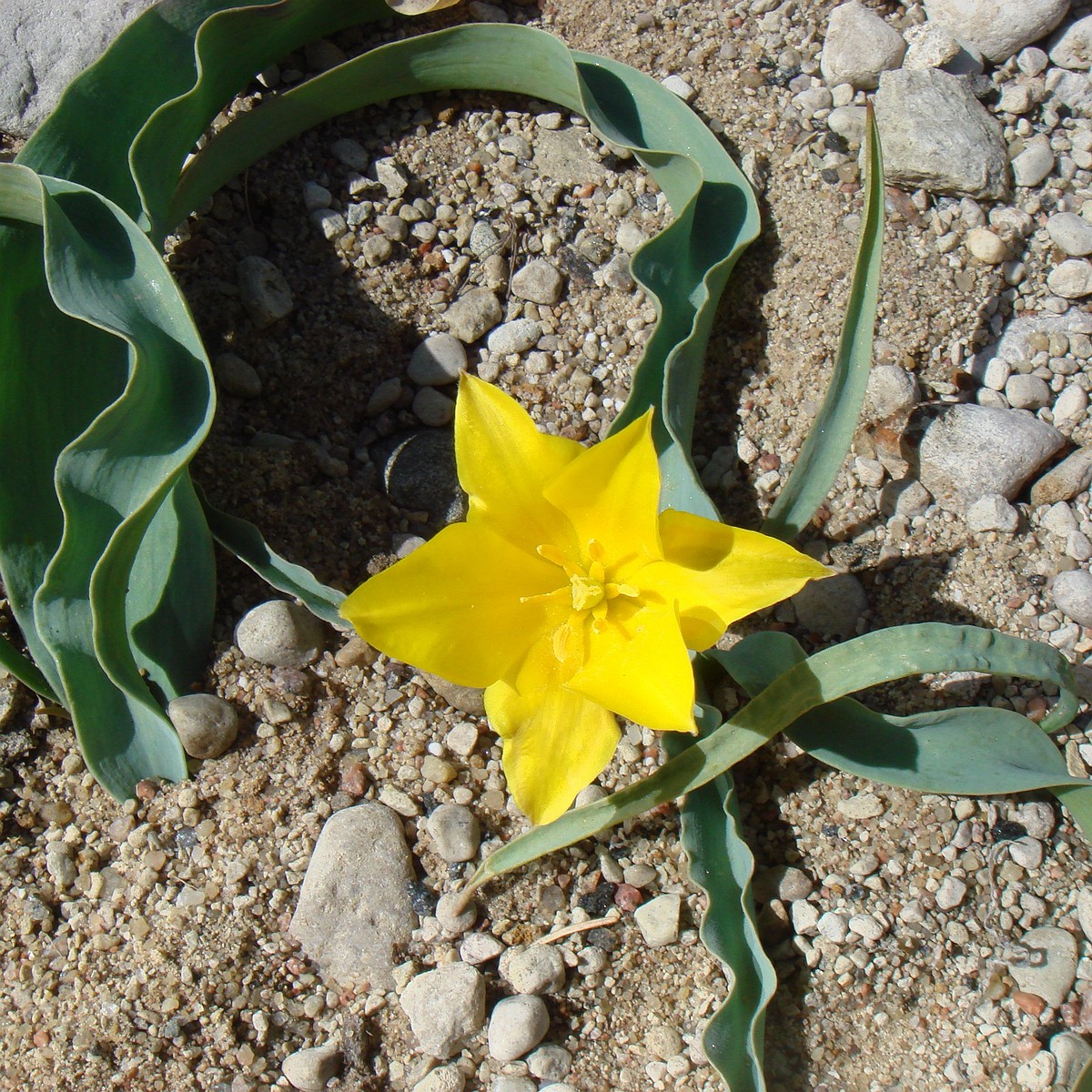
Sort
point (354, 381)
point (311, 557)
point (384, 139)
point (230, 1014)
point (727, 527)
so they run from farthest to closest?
point (384, 139) → point (354, 381) → point (311, 557) → point (230, 1014) → point (727, 527)

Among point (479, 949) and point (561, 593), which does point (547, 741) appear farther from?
point (479, 949)

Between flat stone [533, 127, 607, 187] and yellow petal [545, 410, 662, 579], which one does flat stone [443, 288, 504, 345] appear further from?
yellow petal [545, 410, 662, 579]

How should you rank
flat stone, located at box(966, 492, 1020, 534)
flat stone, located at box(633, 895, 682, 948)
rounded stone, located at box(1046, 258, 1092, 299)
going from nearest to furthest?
flat stone, located at box(633, 895, 682, 948), flat stone, located at box(966, 492, 1020, 534), rounded stone, located at box(1046, 258, 1092, 299)

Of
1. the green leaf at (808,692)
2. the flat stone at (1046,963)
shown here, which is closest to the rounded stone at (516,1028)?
the green leaf at (808,692)

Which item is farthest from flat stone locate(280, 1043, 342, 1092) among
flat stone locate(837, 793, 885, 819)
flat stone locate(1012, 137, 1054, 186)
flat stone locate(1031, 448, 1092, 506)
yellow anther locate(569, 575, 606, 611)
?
flat stone locate(1012, 137, 1054, 186)

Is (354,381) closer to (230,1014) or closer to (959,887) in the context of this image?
(230,1014)

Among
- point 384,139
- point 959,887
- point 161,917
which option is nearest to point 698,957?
point 959,887
